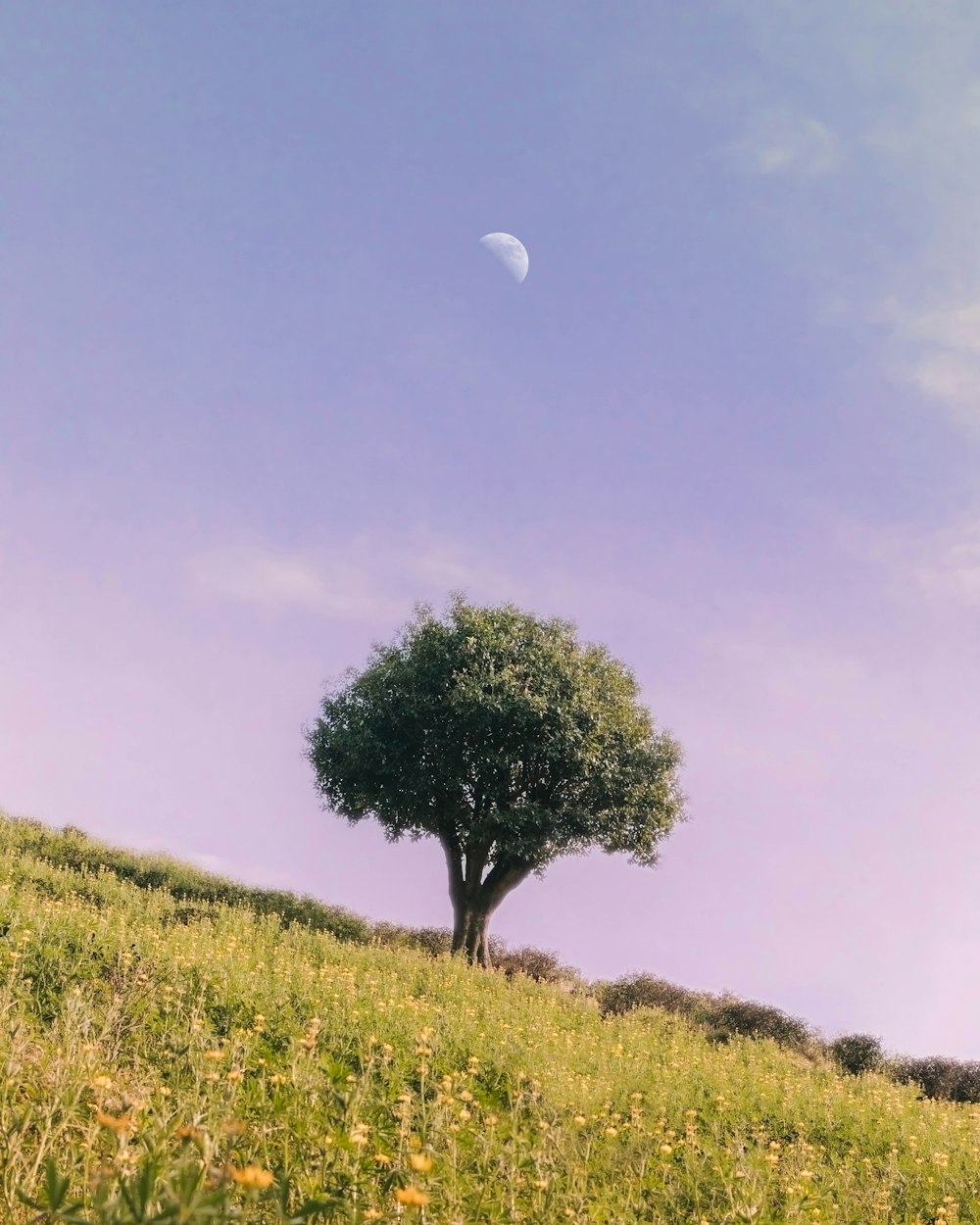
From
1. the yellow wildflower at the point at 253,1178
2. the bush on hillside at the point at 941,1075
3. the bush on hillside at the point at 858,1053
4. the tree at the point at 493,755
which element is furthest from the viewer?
the tree at the point at 493,755

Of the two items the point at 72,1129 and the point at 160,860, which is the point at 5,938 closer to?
the point at 72,1129

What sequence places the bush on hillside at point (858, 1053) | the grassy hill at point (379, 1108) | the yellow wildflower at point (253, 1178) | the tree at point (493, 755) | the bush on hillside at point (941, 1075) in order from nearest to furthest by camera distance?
the yellow wildflower at point (253, 1178)
the grassy hill at point (379, 1108)
the bush on hillside at point (941, 1075)
the bush on hillside at point (858, 1053)
the tree at point (493, 755)

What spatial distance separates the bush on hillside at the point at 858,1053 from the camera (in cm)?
2588

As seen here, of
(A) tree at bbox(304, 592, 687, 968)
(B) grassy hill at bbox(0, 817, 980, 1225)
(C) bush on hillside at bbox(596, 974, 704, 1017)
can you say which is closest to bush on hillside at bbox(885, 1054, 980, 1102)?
→ (C) bush on hillside at bbox(596, 974, 704, 1017)

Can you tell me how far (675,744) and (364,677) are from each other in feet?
38.6

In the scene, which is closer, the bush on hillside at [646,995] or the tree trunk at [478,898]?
the bush on hillside at [646,995]

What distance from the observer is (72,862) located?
31594mm

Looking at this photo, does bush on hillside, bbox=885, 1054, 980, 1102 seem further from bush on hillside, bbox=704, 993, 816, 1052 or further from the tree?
the tree

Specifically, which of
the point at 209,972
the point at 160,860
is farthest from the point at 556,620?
the point at 209,972

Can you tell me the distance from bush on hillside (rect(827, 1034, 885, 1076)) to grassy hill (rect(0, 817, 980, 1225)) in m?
7.82

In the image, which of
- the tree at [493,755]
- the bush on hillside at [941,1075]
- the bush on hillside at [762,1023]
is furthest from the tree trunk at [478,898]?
the bush on hillside at [941,1075]

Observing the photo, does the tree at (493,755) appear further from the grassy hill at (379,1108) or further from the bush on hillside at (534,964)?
the grassy hill at (379,1108)

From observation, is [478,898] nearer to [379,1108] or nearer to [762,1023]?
[762,1023]

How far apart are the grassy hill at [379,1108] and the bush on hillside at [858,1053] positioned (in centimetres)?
782
